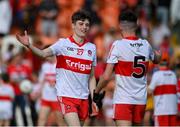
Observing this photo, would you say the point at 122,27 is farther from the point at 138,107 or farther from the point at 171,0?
the point at 171,0

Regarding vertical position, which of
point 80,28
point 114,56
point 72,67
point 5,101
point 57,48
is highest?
point 80,28

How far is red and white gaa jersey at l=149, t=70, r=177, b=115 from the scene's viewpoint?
17.0 meters

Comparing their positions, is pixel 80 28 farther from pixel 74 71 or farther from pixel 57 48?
pixel 74 71

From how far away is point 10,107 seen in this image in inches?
819

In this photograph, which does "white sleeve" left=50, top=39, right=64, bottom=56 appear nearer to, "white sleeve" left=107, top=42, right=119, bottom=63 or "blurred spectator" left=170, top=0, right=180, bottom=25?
"white sleeve" left=107, top=42, right=119, bottom=63

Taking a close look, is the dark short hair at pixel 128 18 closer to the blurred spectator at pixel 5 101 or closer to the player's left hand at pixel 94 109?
the player's left hand at pixel 94 109

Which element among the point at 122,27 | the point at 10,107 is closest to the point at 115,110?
the point at 122,27

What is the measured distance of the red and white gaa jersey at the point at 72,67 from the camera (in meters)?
14.2

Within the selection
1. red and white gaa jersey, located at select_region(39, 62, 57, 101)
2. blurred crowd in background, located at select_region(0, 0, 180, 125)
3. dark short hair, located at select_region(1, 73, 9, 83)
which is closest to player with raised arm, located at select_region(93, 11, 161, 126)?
red and white gaa jersey, located at select_region(39, 62, 57, 101)

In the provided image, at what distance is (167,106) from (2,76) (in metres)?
5.23

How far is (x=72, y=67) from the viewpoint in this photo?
14195 millimetres

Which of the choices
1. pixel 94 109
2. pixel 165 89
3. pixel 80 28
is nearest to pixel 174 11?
pixel 165 89

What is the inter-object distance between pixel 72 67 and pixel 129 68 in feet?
3.15

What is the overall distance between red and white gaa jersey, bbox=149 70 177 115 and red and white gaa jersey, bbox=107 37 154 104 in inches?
113
